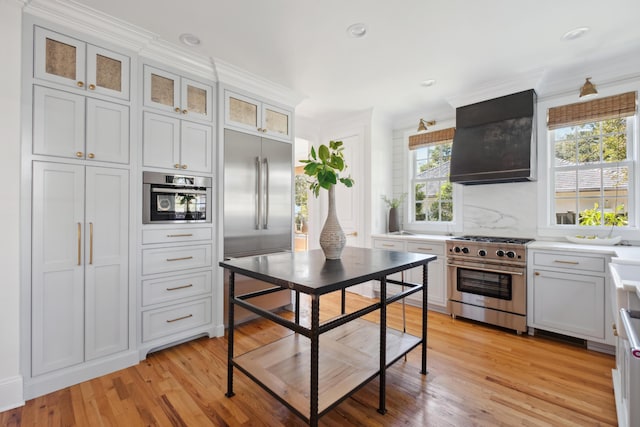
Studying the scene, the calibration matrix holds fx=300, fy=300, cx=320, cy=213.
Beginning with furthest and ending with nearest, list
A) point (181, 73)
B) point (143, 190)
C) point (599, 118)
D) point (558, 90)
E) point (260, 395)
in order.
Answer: point (558, 90)
point (599, 118)
point (181, 73)
point (143, 190)
point (260, 395)

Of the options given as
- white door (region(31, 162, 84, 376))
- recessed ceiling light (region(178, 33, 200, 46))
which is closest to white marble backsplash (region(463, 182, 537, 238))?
recessed ceiling light (region(178, 33, 200, 46))

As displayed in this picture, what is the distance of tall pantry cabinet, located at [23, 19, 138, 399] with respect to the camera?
2016 millimetres

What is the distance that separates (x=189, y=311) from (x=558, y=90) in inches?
177

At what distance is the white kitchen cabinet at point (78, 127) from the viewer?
202 centimetres

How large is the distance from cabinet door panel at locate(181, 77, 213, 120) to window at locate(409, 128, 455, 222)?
9.67 ft

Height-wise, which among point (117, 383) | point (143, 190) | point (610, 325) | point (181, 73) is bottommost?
point (117, 383)

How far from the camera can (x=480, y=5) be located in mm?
2133

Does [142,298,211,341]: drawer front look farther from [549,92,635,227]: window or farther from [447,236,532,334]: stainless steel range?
[549,92,635,227]: window

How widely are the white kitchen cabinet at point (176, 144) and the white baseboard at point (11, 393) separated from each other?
1667mm

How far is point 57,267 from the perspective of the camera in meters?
2.09

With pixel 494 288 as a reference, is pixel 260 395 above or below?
below

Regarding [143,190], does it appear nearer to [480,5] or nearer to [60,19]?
[60,19]

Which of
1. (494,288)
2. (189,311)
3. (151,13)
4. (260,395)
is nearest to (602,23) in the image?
(494,288)

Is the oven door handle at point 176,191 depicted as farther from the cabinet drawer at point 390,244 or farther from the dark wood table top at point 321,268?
the cabinet drawer at point 390,244
